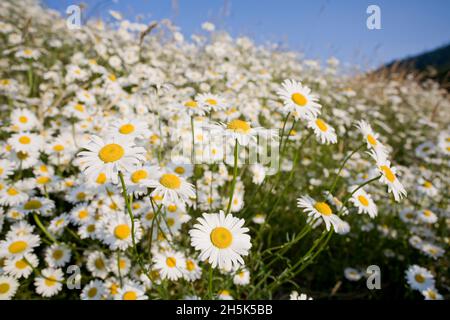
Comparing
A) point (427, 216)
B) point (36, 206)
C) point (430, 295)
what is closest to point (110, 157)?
point (36, 206)

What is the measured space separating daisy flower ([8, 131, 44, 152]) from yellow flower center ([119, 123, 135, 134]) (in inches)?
42.4

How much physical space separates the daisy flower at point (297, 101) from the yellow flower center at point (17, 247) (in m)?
1.50

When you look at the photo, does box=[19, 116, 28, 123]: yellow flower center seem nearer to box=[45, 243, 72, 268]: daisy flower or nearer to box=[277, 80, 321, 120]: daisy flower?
box=[45, 243, 72, 268]: daisy flower

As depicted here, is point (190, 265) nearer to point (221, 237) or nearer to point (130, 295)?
point (130, 295)

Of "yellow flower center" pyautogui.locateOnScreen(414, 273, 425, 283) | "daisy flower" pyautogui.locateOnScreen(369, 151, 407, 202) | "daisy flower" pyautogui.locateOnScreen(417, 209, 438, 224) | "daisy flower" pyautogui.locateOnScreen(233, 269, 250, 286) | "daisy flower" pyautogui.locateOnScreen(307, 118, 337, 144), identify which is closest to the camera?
"daisy flower" pyautogui.locateOnScreen(369, 151, 407, 202)

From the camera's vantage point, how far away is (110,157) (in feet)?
3.27

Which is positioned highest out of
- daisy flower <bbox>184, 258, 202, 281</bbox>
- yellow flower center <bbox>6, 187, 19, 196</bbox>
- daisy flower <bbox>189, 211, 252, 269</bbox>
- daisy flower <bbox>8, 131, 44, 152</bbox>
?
daisy flower <bbox>8, 131, 44, 152</bbox>

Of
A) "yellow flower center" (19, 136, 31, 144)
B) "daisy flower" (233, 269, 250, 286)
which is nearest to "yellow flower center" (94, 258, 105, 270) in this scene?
"daisy flower" (233, 269, 250, 286)

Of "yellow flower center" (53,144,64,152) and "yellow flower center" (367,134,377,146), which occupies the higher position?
"yellow flower center" (53,144,64,152)

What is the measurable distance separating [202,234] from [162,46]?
483 cm

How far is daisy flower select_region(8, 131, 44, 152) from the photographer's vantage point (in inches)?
75.0
